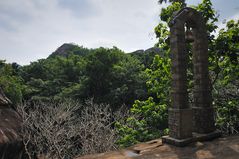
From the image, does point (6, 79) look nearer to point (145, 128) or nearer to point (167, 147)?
point (145, 128)

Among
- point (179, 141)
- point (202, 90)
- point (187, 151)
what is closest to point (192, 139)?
point (179, 141)

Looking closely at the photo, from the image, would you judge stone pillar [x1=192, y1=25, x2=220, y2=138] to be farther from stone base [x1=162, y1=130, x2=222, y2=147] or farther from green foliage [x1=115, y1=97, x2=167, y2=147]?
green foliage [x1=115, y1=97, x2=167, y2=147]

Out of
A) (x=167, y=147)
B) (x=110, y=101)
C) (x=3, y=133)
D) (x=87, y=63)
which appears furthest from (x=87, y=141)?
(x=87, y=63)

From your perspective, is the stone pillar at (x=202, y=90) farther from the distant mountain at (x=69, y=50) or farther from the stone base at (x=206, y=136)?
the distant mountain at (x=69, y=50)

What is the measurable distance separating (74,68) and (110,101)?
8709 millimetres

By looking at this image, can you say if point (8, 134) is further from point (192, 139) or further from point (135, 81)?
point (135, 81)

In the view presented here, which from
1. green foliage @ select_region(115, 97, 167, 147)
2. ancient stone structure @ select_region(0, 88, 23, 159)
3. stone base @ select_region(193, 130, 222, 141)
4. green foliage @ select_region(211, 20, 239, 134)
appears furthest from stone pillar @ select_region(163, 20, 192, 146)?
ancient stone structure @ select_region(0, 88, 23, 159)

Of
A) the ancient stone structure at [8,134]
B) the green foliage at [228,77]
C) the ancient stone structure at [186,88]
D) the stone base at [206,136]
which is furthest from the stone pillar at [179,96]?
the ancient stone structure at [8,134]

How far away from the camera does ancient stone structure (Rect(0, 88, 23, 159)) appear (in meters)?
6.42

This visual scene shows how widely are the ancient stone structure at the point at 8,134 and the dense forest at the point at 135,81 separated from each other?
4484mm

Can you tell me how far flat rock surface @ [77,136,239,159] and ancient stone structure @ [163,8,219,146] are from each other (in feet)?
0.92

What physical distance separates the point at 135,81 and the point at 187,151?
59.0 feet

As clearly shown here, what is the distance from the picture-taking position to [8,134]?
23.0 ft

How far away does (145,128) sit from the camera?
10.4m
